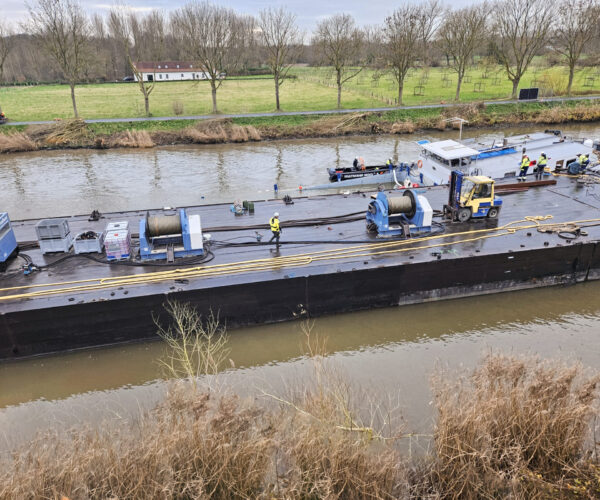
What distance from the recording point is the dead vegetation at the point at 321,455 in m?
6.78

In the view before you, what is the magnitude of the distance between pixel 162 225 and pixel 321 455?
8729 millimetres

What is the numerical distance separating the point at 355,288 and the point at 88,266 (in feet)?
26.9

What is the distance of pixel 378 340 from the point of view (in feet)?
42.5

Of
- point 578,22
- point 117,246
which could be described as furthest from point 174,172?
point 578,22

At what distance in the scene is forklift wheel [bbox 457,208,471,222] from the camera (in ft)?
51.3

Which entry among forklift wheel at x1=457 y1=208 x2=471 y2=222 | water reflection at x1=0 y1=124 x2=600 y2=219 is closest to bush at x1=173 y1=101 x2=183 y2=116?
water reflection at x1=0 y1=124 x2=600 y2=219

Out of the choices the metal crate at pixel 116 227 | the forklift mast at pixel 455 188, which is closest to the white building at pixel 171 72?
the metal crate at pixel 116 227

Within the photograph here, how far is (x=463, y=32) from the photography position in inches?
1807

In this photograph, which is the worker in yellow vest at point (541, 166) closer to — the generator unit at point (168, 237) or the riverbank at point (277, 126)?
the generator unit at point (168, 237)

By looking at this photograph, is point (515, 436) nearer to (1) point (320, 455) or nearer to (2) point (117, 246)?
(1) point (320, 455)

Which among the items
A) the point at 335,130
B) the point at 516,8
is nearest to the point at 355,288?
the point at 335,130

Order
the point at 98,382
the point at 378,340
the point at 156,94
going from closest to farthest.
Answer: the point at 98,382, the point at 378,340, the point at 156,94

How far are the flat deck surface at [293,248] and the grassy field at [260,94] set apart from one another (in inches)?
1246

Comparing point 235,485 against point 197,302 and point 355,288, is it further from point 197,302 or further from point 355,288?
point 355,288
